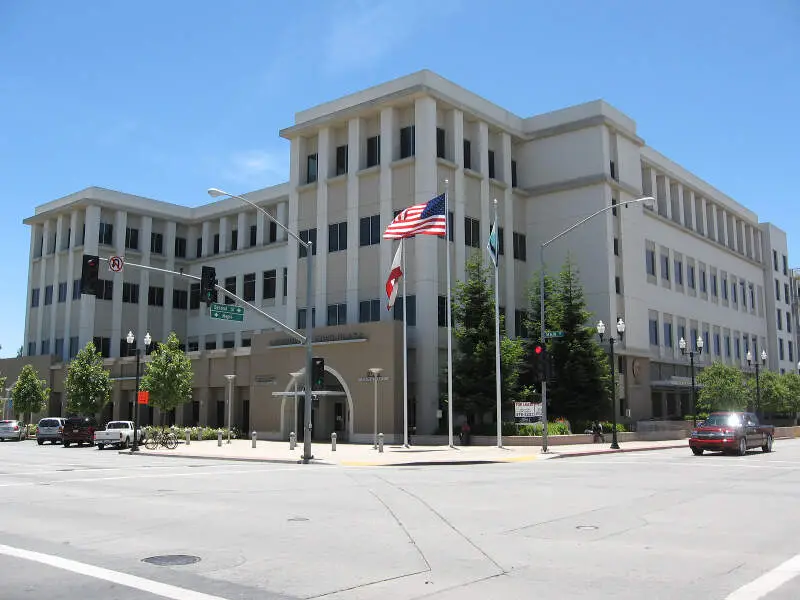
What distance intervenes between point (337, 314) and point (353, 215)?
6626mm

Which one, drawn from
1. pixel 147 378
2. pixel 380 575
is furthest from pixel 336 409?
pixel 380 575

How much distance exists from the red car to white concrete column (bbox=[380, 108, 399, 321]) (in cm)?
2088

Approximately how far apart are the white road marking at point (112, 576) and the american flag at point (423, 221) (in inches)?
1042

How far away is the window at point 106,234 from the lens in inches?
2782

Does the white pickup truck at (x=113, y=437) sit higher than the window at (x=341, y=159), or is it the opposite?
the window at (x=341, y=159)

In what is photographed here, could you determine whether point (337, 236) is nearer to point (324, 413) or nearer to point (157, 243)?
point (324, 413)

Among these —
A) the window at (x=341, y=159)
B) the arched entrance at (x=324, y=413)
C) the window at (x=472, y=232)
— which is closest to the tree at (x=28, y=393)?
the arched entrance at (x=324, y=413)

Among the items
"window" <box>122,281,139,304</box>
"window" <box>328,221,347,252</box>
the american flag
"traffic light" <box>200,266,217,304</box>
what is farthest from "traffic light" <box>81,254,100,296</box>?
"window" <box>122,281,139,304</box>

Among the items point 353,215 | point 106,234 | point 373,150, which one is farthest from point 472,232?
point 106,234

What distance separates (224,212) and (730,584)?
68927mm

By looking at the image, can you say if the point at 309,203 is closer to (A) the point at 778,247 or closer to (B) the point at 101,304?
(B) the point at 101,304

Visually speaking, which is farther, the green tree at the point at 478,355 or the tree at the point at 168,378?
the tree at the point at 168,378

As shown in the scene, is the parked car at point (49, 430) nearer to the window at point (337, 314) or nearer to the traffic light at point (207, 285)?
the window at point (337, 314)

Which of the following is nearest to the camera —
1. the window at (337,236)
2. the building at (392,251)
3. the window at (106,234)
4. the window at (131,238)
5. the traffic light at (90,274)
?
the traffic light at (90,274)
